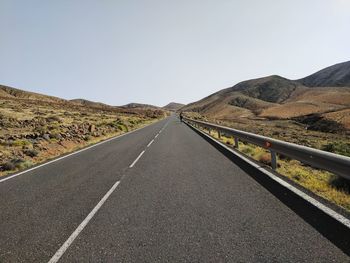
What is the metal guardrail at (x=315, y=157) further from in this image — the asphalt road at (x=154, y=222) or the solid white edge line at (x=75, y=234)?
the solid white edge line at (x=75, y=234)

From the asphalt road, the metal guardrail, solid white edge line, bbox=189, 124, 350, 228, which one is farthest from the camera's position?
the metal guardrail

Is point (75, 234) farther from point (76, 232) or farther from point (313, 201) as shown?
point (313, 201)

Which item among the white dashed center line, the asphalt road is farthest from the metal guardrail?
the white dashed center line

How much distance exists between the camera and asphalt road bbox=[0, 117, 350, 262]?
3639 mm

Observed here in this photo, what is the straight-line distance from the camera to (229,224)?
4.50 metres

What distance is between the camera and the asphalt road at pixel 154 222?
11.9 ft

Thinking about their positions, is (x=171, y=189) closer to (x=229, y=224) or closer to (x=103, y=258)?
(x=229, y=224)

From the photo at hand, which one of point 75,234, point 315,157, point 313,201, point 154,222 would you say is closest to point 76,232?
point 75,234

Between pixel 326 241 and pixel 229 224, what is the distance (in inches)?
53.1

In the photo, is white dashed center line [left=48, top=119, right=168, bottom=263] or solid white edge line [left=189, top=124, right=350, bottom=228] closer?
white dashed center line [left=48, top=119, right=168, bottom=263]

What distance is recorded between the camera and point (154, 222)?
15.5 ft

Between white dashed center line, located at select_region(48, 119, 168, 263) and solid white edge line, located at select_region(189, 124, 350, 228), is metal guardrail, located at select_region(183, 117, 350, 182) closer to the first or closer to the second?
solid white edge line, located at select_region(189, 124, 350, 228)

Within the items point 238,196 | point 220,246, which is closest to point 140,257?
point 220,246

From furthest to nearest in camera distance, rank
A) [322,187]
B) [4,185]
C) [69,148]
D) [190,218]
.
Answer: [69,148], [4,185], [322,187], [190,218]
